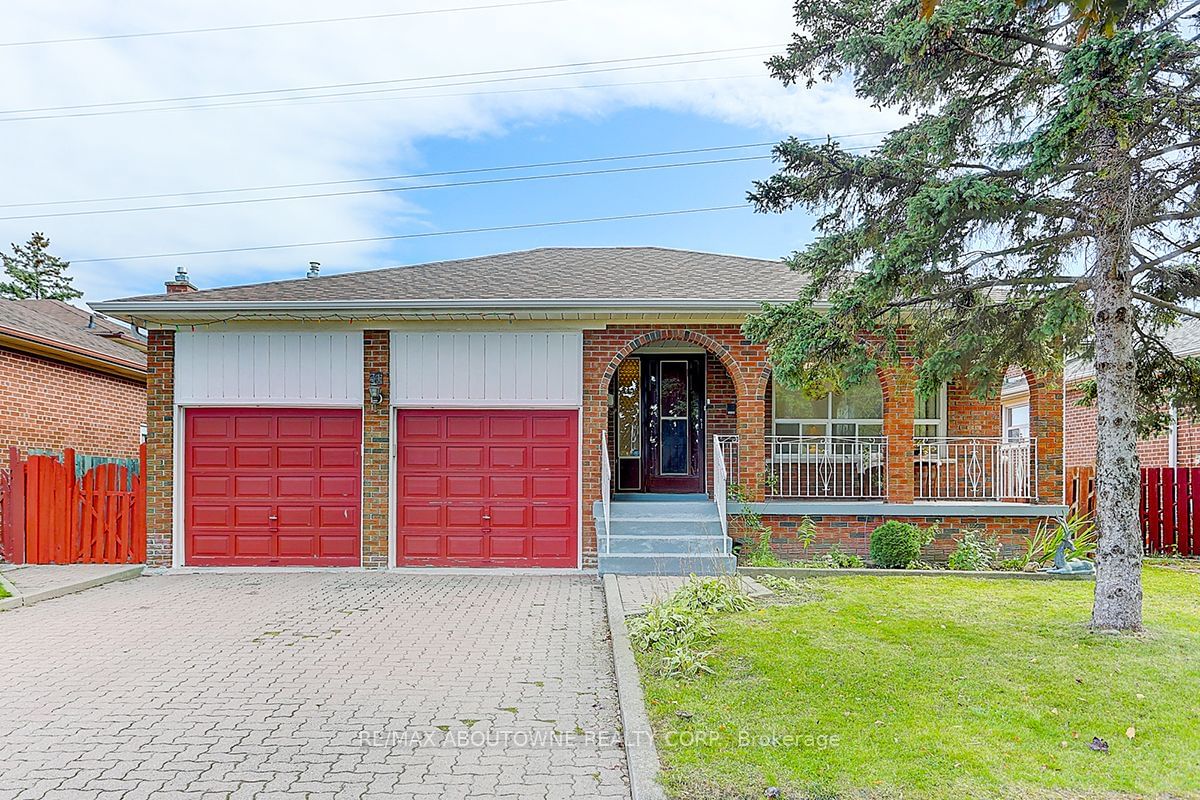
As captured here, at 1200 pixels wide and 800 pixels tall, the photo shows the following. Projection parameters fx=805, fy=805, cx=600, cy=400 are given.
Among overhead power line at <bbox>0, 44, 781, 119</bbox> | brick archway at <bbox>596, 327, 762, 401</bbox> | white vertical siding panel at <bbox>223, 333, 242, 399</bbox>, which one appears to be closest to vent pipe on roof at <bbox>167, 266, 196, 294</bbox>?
white vertical siding panel at <bbox>223, 333, 242, 399</bbox>

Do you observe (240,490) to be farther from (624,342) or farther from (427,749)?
(427,749)

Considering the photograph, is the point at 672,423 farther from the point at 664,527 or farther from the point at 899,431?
the point at 899,431

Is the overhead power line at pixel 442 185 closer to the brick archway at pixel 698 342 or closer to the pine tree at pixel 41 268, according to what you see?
the pine tree at pixel 41 268

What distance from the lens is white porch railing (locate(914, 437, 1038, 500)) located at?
429 inches

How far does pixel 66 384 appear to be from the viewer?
13375mm

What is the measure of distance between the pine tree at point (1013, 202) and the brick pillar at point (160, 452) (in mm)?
8213

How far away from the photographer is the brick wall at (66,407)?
1214 centimetres

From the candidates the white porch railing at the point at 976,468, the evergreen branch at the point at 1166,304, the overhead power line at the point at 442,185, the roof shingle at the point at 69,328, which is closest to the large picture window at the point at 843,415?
the white porch railing at the point at 976,468

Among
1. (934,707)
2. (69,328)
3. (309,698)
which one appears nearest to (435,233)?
(69,328)

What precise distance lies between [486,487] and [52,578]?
17.4ft

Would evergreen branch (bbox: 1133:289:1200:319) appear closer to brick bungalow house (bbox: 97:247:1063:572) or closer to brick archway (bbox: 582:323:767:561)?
brick bungalow house (bbox: 97:247:1063:572)

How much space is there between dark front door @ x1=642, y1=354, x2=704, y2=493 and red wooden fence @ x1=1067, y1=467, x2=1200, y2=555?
5.65 metres

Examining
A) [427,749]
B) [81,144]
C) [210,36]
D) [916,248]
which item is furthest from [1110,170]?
[81,144]

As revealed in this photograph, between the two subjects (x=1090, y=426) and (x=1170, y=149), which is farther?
(x=1090, y=426)
